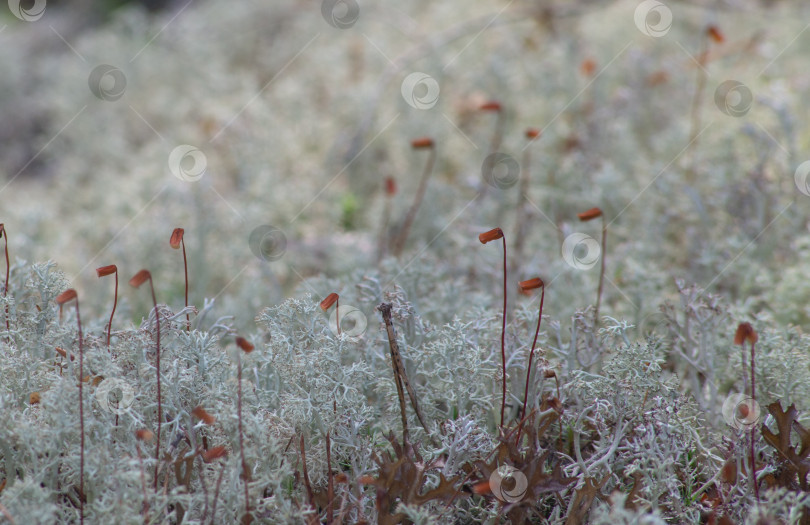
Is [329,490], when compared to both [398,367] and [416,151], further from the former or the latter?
[416,151]

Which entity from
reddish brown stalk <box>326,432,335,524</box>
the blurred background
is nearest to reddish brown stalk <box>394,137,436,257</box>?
the blurred background

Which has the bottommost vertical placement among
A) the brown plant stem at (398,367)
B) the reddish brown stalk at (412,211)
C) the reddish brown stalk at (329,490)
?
the reddish brown stalk at (329,490)

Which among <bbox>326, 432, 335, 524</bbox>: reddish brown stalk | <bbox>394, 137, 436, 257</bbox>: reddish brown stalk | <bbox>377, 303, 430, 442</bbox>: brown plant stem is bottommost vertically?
<bbox>326, 432, 335, 524</bbox>: reddish brown stalk

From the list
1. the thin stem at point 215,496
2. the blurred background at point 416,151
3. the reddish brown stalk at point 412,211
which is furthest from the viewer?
the reddish brown stalk at point 412,211

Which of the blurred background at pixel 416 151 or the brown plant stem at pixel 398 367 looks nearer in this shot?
the brown plant stem at pixel 398 367

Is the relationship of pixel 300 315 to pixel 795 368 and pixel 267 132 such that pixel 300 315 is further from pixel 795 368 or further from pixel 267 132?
pixel 267 132

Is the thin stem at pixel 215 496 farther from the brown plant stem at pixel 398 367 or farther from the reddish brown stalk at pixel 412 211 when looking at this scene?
the reddish brown stalk at pixel 412 211

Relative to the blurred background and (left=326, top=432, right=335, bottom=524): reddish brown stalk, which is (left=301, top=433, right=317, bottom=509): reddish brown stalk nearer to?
(left=326, top=432, right=335, bottom=524): reddish brown stalk

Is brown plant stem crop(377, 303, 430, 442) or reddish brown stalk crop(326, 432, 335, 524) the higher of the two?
brown plant stem crop(377, 303, 430, 442)

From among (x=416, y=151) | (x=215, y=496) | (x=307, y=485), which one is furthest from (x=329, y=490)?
(x=416, y=151)

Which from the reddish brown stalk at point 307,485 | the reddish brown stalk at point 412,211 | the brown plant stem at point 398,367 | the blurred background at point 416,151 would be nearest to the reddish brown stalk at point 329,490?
the reddish brown stalk at point 307,485
